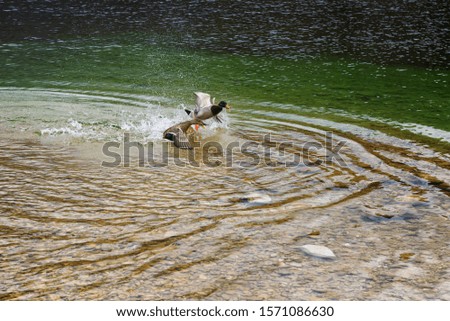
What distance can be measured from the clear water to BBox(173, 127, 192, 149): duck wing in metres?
0.22

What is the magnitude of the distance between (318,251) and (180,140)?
3971 mm

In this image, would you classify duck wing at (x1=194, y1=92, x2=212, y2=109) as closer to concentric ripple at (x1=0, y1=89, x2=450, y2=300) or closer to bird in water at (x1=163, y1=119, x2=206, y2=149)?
bird in water at (x1=163, y1=119, x2=206, y2=149)

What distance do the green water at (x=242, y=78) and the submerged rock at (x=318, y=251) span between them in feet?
17.3

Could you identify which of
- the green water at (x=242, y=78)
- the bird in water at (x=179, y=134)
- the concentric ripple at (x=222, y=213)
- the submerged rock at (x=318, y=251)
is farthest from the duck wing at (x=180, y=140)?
the submerged rock at (x=318, y=251)

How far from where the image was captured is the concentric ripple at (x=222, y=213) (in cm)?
475

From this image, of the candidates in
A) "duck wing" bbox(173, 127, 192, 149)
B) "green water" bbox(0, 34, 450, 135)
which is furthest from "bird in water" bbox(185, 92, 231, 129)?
"green water" bbox(0, 34, 450, 135)

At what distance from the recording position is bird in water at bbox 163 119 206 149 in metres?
8.83

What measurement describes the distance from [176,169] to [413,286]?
3747 mm

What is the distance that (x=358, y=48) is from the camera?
16.7 m

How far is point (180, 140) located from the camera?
8.85 metres

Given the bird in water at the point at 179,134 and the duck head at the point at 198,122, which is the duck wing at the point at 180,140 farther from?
the duck head at the point at 198,122

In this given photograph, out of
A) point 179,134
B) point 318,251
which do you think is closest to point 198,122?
point 179,134

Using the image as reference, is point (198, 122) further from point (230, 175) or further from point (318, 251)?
point (318, 251)

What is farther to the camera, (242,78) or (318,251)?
(242,78)
